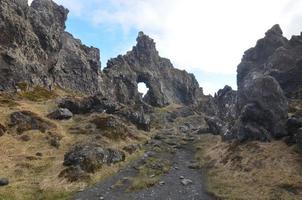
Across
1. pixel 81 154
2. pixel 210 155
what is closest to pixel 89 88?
pixel 210 155

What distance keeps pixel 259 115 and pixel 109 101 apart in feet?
133

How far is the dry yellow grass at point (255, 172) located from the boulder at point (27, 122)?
A: 97.0 ft

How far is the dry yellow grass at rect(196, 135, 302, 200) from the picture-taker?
3909 cm

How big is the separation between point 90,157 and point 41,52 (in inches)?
2958

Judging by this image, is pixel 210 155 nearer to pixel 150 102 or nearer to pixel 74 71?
pixel 74 71

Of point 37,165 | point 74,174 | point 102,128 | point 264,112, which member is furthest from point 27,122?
point 264,112

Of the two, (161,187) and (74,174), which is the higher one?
(74,174)

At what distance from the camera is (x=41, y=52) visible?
116812 millimetres

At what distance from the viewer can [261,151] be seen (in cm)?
5397

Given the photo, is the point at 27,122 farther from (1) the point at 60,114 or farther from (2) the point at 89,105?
(2) the point at 89,105

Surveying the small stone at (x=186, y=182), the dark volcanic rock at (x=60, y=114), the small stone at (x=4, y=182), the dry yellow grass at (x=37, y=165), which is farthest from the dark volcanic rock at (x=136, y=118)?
the small stone at (x=4, y=182)

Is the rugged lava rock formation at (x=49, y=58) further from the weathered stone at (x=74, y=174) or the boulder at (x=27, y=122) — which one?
the weathered stone at (x=74, y=174)

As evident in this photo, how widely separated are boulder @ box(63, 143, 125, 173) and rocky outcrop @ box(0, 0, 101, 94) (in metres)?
49.1

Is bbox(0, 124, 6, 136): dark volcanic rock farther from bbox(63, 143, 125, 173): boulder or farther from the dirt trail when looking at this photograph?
the dirt trail
